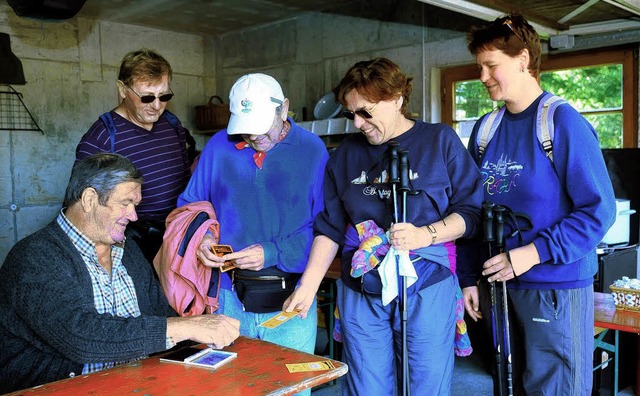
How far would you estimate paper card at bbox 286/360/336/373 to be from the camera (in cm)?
190

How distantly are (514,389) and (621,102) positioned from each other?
364 cm

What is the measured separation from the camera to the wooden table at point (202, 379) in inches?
69.0

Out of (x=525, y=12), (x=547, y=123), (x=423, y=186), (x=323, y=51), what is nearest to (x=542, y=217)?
(x=547, y=123)

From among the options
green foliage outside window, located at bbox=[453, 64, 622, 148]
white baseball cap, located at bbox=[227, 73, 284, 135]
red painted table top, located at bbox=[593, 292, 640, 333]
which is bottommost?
red painted table top, located at bbox=[593, 292, 640, 333]

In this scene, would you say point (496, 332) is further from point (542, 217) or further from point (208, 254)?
point (208, 254)

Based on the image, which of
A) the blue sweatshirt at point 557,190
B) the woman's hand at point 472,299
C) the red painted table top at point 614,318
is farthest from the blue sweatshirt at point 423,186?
the red painted table top at point 614,318

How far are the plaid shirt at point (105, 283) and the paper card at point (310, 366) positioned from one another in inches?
24.4

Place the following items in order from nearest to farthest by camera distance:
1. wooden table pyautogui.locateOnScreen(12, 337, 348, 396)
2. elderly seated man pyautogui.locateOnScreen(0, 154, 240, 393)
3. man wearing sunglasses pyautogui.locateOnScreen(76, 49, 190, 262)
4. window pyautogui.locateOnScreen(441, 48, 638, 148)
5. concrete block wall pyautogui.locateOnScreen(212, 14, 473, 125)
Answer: wooden table pyautogui.locateOnScreen(12, 337, 348, 396) < elderly seated man pyautogui.locateOnScreen(0, 154, 240, 393) < man wearing sunglasses pyautogui.locateOnScreen(76, 49, 190, 262) < window pyautogui.locateOnScreen(441, 48, 638, 148) < concrete block wall pyautogui.locateOnScreen(212, 14, 473, 125)

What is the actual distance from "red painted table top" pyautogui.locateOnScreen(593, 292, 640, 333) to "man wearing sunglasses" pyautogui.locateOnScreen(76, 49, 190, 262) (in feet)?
6.95

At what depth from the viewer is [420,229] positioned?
6.84 feet

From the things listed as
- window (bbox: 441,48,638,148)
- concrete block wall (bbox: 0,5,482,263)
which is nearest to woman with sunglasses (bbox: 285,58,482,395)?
window (bbox: 441,48,638,148)

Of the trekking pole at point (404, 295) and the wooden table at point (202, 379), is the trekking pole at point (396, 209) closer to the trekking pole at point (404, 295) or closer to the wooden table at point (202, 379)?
the trekking pole at point (404, 295)

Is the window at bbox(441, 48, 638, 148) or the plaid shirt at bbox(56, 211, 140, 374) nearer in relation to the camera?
the plaid shirt at bbox(56, 211, 140, 374)

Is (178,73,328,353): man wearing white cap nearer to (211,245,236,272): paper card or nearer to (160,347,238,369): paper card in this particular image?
(211,245,236,272): paper card
